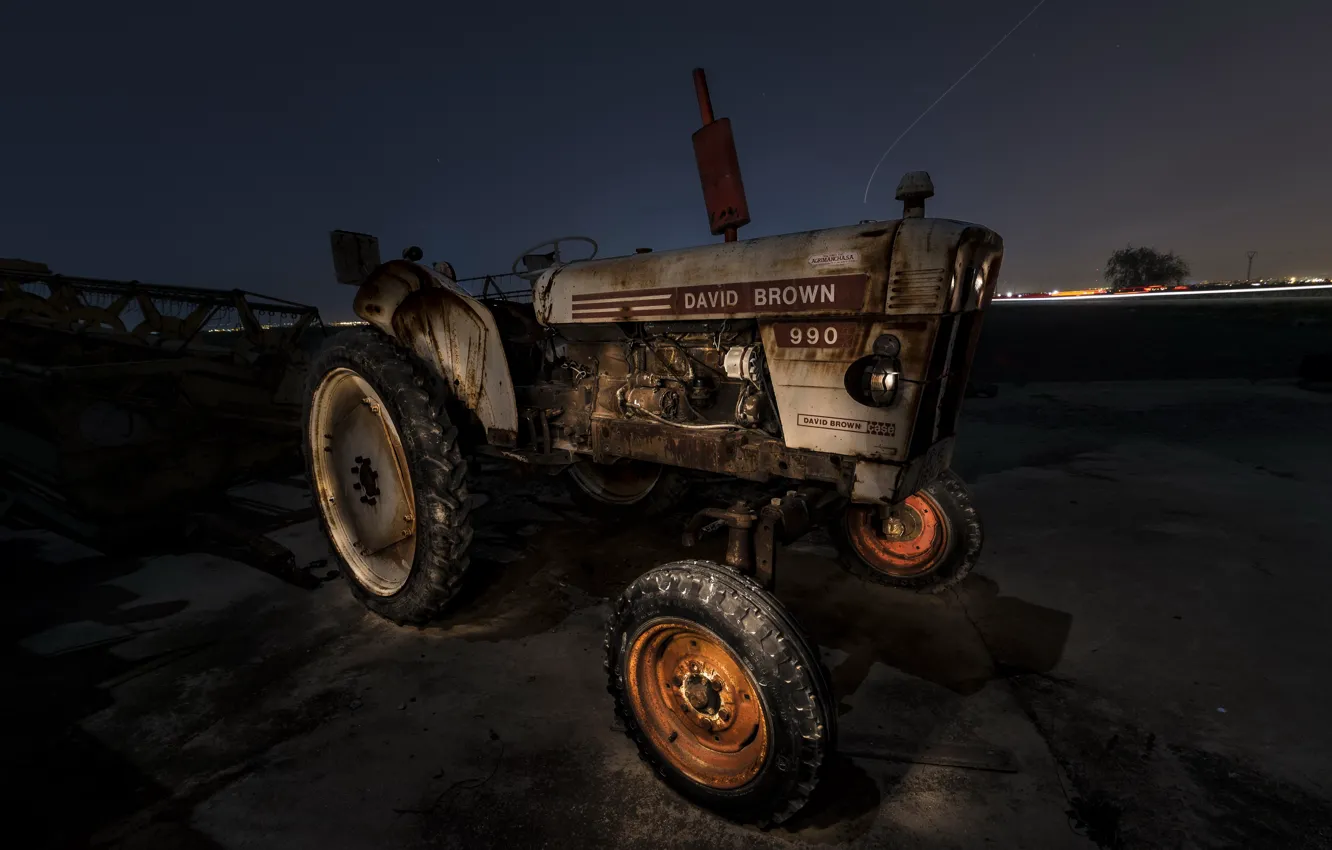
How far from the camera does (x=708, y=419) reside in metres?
2.68

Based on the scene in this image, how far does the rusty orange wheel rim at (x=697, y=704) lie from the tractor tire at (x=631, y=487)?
199 cm

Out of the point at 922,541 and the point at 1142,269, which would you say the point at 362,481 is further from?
the point at 1142,269

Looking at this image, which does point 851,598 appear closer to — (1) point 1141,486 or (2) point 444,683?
(2) point 444,683

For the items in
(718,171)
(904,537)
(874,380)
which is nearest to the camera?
(874,380)

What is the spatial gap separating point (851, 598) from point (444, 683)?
7.29ft

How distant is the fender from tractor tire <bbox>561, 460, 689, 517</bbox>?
1126 mm

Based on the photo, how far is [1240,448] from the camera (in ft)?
19.5

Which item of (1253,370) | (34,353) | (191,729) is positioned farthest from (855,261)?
(1253,370)

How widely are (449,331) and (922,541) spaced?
2.95 meters

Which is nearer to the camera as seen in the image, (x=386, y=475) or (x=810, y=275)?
(x=810, y=275)

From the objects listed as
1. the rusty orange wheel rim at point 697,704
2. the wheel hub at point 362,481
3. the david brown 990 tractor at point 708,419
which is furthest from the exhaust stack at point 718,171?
the wheel hub at point 362,481

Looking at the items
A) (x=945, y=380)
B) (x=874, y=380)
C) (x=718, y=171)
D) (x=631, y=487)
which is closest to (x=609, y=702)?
(x=874, y=380)

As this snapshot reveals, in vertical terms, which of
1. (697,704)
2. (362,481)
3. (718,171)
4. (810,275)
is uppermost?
(718,171)

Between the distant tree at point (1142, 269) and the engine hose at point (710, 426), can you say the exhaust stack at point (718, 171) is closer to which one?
the engine hose at point (710, 426)
